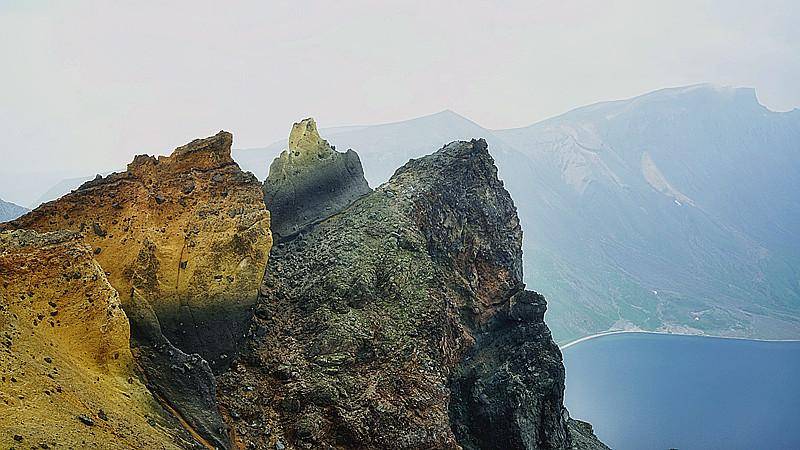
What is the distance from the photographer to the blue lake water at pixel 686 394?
79750 mm

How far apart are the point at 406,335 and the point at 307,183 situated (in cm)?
1041

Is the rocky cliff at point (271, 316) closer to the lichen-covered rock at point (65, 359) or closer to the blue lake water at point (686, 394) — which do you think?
the lichen-covered rock at point (65, 359)

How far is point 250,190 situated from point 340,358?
6.35m

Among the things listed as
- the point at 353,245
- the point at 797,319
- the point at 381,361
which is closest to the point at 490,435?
the point at 381,361

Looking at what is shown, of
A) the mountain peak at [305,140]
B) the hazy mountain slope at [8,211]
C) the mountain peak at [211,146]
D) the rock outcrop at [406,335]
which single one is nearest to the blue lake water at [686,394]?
the rock outcrop at [406,335]

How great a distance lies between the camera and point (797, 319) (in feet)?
604

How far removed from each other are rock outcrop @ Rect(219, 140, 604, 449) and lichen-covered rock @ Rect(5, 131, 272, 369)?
180cm

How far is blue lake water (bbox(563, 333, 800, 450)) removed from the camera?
262 ft

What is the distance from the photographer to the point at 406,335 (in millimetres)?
21609

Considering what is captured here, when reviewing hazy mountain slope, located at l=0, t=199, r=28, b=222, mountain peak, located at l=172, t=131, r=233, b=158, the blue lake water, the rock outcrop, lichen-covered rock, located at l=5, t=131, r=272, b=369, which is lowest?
the blue lake water

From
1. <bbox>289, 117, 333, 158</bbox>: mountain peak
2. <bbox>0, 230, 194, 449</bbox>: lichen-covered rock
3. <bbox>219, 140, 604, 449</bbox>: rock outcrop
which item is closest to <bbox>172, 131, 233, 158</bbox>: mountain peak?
<bbox>219, 140, 604, 449</bbox>: rock outcrop

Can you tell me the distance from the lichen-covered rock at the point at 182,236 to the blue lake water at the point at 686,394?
6792 cm

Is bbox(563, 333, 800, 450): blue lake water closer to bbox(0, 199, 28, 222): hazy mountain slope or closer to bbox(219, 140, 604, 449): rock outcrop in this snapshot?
bbox(219, 140, 604, 449): rock outcrop

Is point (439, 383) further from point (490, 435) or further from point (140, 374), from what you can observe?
point (140, 374)
